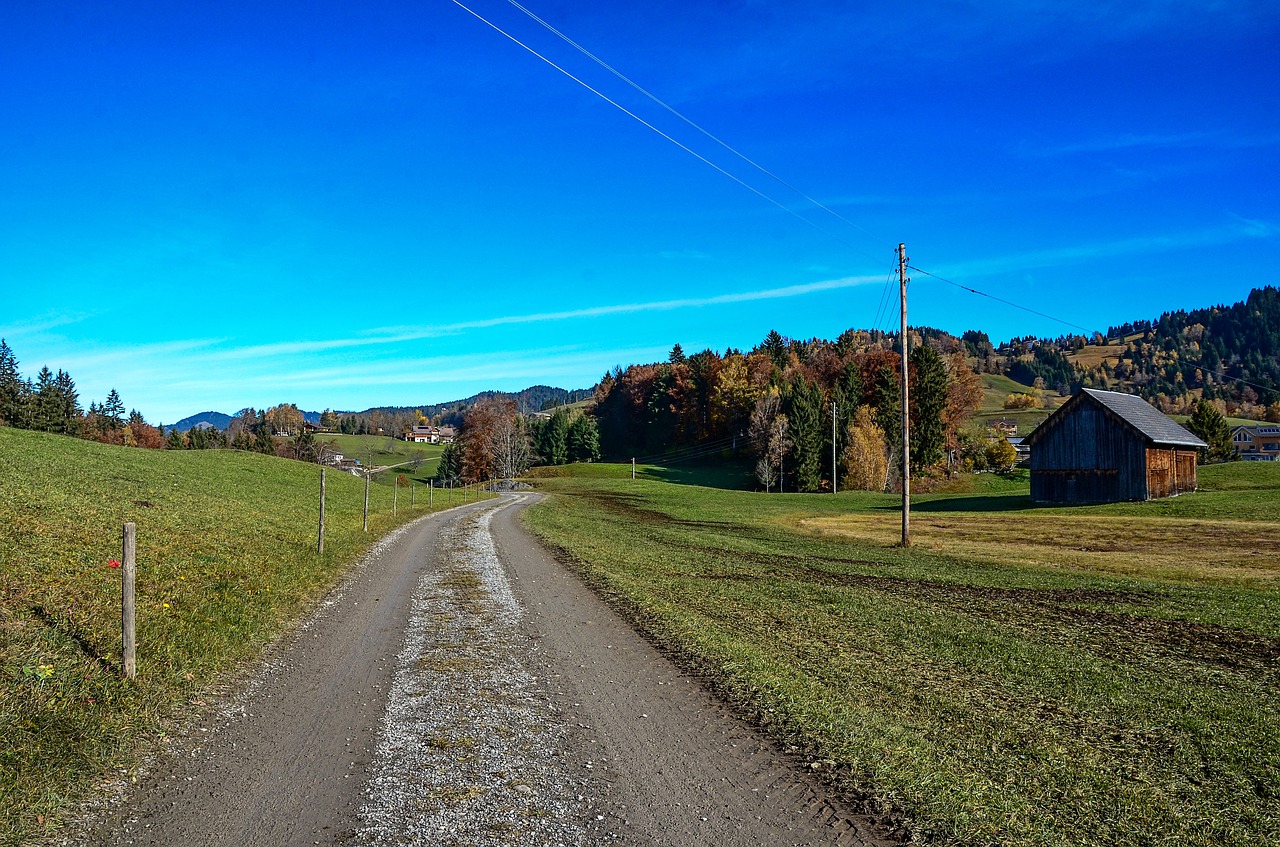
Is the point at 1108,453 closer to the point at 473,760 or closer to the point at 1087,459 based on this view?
the point at 1087,459

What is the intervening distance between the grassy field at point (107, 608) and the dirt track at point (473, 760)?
538mm

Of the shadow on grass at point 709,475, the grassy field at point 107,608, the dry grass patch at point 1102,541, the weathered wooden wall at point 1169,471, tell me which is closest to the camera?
the grassy field at point 107,608

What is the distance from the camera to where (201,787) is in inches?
224

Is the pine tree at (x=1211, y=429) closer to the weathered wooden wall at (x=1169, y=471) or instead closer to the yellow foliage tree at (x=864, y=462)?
the yellow foliage tree at (x=864, y=462)

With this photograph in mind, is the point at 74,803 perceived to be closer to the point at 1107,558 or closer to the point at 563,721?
the point at 563,721

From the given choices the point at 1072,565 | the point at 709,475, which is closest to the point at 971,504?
the point at 1072,565

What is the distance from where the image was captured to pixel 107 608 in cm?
1017

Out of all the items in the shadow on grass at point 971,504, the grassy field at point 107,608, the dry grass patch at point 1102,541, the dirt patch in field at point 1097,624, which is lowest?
the shadow on grass at point 971,504

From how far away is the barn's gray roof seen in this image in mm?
50122

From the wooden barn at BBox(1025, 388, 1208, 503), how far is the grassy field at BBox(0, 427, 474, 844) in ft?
161

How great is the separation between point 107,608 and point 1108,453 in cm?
5768

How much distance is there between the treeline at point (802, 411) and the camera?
85.0 meters

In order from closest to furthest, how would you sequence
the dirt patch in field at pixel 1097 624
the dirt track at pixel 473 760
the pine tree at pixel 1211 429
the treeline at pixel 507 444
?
the dirt track at pixel 473 760, the dirt patch in field at pixel 1097 624, the pine tree at pixel 1211 429, the treeline at pixel 507 444

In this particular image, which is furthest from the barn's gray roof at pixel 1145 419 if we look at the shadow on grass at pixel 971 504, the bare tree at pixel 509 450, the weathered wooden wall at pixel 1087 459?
the bare tree at pixel 509 450
